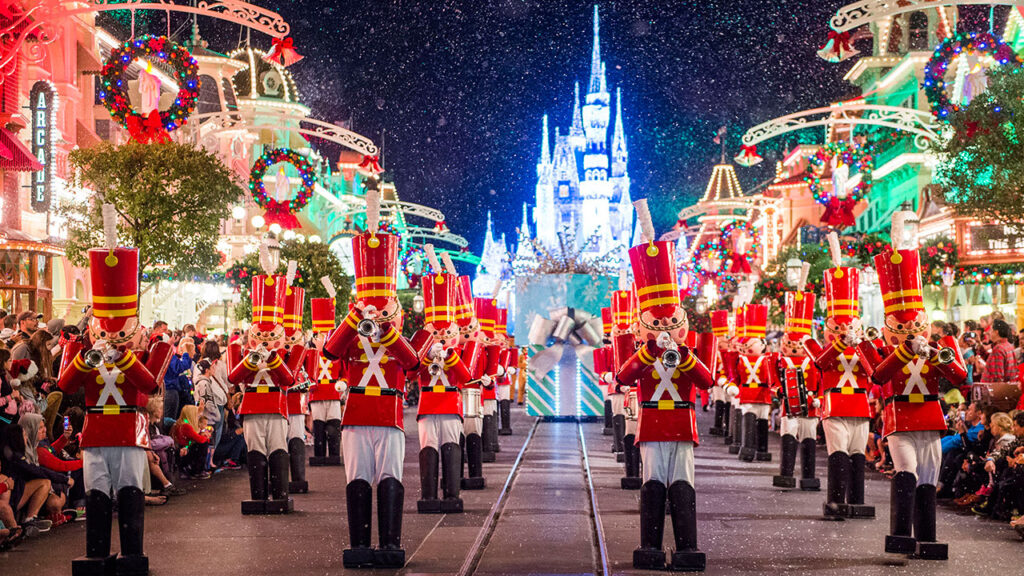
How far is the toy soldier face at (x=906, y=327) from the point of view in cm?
1042

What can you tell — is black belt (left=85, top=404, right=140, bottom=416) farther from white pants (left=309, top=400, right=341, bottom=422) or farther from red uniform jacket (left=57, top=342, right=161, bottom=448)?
white pants (left=309, top=400, right=341, bottom=422)

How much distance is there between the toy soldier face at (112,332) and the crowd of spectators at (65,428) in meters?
0.19

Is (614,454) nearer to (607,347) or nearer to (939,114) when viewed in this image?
(607,347)

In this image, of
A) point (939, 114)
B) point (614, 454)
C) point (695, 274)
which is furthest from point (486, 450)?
point (695, 274)

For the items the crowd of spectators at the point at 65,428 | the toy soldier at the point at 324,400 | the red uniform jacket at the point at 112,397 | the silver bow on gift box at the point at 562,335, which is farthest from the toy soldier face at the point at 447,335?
the silver bow on gift box at the point at 562,335

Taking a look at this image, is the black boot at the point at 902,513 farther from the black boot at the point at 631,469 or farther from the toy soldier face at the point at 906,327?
the black boot at the point at 631,469

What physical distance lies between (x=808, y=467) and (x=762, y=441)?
4.21 m

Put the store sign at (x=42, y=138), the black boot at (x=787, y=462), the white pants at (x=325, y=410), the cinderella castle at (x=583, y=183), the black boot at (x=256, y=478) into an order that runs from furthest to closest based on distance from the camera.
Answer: the cinderella castle at (x=583, y=183)
the store sign at (x=42, y=138)
the white pants at (x=325, y=410)
the black boot at (x=787, y=462)
the black boot at (x=256, y=478)

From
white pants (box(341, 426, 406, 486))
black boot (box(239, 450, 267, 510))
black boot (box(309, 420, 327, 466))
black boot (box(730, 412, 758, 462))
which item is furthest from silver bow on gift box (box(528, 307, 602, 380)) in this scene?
white pants (box(341, 426, 406, 486))

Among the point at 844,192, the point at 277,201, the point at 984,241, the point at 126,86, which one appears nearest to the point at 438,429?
the point at 126,86

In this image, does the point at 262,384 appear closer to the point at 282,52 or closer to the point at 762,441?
the point at 282,52

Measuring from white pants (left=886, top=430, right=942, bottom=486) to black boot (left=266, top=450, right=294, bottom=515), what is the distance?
6.11 meters

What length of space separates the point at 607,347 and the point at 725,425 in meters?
9.50

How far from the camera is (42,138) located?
30.0 meters
